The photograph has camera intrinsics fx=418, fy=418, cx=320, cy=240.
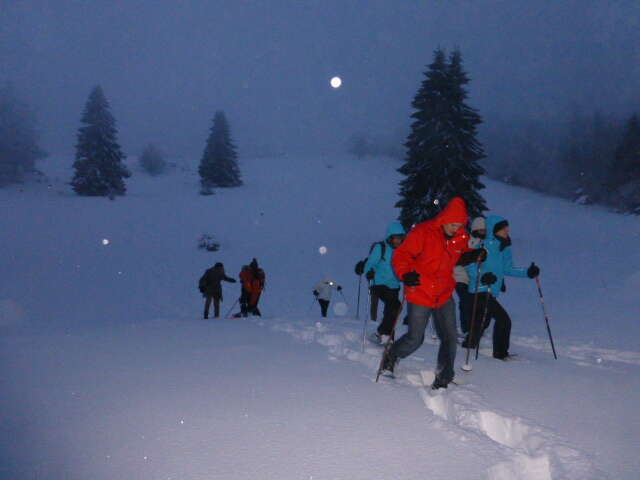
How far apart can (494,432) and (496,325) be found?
2268 mm

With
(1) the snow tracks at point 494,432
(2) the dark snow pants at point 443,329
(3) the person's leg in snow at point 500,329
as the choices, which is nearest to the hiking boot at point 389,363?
(1) the snow tracks at point 494,432

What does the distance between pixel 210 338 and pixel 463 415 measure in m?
4.48

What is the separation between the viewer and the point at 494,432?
3770 mm

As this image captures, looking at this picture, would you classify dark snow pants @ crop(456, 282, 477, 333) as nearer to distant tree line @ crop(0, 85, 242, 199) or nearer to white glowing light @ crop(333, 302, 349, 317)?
white glowing light @ crop(333, 302, 349, 317)

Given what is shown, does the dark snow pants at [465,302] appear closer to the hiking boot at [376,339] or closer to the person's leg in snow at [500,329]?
the person's leg in snow at [500,329]

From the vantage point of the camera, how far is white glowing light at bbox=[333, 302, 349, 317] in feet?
46.7

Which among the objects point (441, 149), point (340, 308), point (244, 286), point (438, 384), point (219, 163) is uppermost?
point (219, 163)

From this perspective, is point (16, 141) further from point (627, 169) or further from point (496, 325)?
point (627, 169)

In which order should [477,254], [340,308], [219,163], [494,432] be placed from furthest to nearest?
[219,163], [340,308], [477,254], [494,432]

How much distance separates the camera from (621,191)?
128 ft

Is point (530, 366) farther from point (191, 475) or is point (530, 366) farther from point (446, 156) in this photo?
point (446, 156)

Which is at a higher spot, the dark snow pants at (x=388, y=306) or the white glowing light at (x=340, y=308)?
Result: the dark snow pants at (x=388, y=306)

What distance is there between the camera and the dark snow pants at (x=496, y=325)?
18.6 ft

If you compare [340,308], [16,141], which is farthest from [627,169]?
[16,141]
